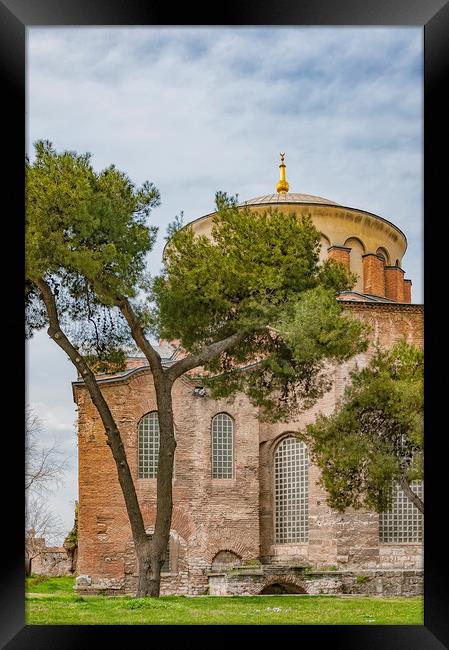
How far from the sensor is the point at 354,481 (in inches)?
413

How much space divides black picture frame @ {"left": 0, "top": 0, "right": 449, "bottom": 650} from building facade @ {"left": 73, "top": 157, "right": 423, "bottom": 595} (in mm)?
8369

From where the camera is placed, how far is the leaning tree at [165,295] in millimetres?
8836

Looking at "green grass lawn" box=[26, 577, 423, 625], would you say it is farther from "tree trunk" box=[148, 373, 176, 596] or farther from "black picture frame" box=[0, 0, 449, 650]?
"black picture frame" box=[0, 0, 449, 650]

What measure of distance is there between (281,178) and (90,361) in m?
3.24

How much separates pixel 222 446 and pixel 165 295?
6.09 metres

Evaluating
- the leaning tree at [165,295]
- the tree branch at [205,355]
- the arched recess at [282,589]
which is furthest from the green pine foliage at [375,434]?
the arched recess at [282,589]

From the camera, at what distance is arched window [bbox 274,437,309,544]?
569 inches

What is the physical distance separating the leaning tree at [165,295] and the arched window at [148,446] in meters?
4.47

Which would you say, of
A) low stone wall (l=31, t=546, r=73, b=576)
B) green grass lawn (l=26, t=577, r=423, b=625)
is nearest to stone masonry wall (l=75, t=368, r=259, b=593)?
low stone wall (l=31, t=546, r=73, b=576)
